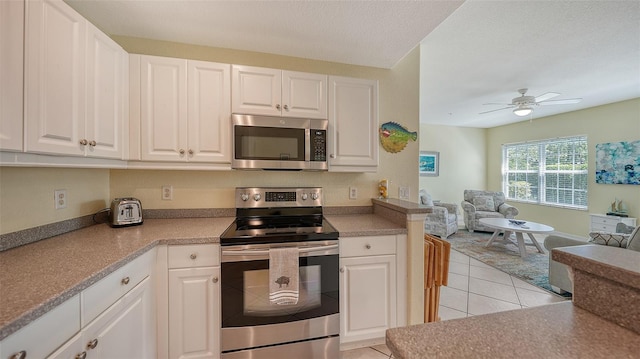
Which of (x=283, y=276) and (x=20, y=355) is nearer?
(x=20, y=355)

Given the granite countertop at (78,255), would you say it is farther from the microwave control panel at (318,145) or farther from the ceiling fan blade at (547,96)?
the ceiling fan blade at (547,96)

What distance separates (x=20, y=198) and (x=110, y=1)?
128 centimetres

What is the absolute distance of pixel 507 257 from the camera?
3.80m

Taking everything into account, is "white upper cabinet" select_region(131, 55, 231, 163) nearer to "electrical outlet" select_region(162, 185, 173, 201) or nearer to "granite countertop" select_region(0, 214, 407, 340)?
"electrical outlet" select_region(162, 185, 173, 201)

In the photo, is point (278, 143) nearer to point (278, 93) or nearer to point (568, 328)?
point (278, 93)

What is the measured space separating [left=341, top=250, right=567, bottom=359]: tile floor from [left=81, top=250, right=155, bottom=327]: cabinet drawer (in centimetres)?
156

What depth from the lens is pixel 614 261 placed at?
2.12 ft

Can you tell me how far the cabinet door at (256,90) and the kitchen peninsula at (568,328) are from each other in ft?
5.66

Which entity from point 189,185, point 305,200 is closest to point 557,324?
point 305,200

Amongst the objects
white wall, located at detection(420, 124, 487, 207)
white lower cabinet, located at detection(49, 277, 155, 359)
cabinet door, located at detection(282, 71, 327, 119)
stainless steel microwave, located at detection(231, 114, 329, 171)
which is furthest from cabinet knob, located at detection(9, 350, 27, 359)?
white wall, located at detection(420, 124, 487, 207)

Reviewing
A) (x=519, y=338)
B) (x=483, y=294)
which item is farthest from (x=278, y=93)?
(x=483, y=294)

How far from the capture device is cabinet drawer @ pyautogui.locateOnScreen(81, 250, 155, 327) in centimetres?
96

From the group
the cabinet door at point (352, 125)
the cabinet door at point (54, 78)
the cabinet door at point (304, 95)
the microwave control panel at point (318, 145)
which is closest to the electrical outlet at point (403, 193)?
the cabinet door at point (352, 125)

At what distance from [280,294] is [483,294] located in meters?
2.40
